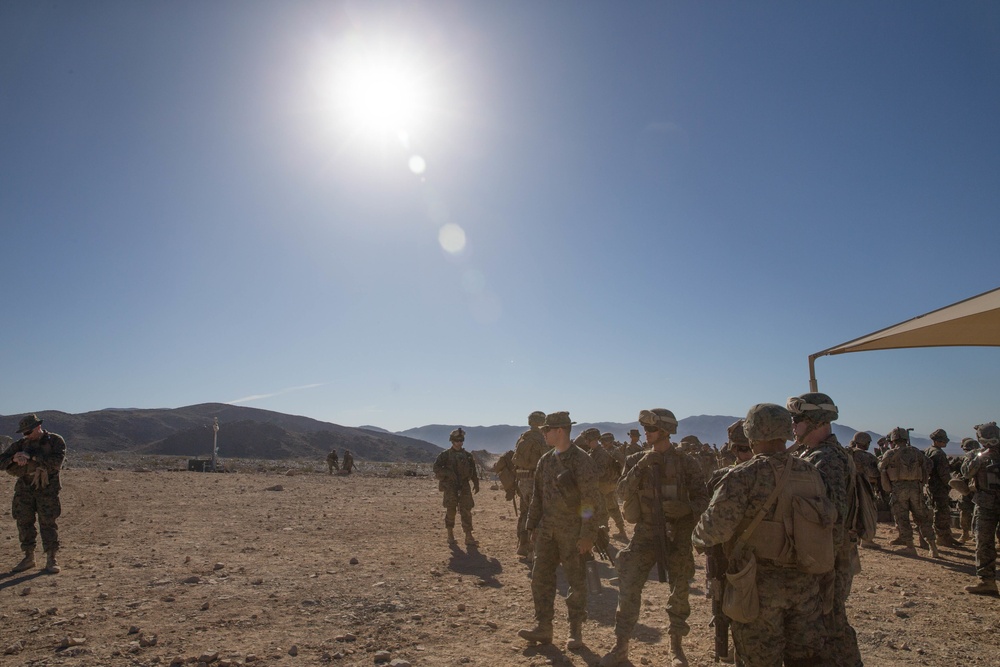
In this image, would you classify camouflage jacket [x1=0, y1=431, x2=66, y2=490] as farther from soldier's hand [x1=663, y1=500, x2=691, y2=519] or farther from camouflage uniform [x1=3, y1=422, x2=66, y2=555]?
soldier's hand [x1=663, y1=500, x2=691, y2=519]

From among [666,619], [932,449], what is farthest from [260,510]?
[932,449]

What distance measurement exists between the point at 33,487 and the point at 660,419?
30.5ft

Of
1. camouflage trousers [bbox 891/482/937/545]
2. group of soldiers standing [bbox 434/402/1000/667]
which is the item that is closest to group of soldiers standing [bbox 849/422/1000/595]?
camouflage trousers [bbox 891/482/937/545]

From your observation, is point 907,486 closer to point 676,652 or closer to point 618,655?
point 676,652

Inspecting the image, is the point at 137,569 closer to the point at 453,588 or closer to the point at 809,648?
the point at 453,588

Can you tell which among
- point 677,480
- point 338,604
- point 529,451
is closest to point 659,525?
point 677,480

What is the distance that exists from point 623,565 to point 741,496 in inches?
80.7

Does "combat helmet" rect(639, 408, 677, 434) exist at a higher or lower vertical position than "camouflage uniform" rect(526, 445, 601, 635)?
higher

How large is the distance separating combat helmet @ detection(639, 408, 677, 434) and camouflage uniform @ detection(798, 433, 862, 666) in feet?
3.73

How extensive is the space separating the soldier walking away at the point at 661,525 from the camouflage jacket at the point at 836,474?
1.15 meters

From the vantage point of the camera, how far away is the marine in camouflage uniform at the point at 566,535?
5.93 m

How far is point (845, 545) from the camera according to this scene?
4.63m

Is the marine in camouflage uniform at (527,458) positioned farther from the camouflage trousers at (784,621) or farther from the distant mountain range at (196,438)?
the distant mountain range at (196,438)

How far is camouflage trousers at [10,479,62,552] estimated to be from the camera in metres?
8.62
